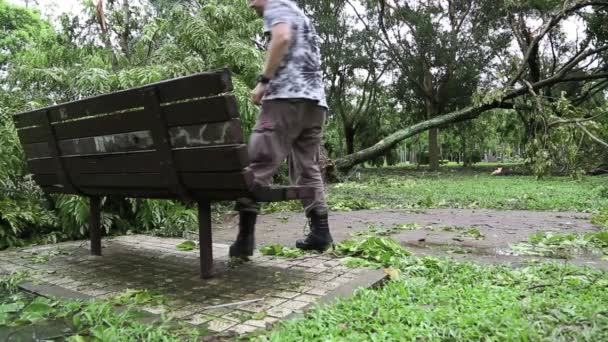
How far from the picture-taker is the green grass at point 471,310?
190 cm

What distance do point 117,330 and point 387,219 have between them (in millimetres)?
4266

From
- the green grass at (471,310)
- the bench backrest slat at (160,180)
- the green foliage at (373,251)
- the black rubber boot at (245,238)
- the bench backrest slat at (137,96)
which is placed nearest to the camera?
the green grass at (471,310)

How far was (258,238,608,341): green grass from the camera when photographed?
1.90 metres

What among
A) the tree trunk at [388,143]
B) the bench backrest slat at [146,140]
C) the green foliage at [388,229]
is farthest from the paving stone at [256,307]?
the tree trunk at [388,143]

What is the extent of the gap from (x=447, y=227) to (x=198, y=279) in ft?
9.84

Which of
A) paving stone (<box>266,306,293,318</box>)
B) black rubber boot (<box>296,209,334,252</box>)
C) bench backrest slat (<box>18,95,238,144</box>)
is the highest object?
bench backrest slat (<box>18,95,238,144</box>)

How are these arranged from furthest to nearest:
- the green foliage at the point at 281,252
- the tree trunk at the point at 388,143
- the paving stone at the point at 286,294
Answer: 1. the tree trunk at the point at 388,143
2. the green foliage at the point at 281,252
3. the paving stone at the point at 286,294

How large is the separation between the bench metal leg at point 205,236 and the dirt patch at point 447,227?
140 cm

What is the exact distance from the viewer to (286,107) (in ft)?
9.85

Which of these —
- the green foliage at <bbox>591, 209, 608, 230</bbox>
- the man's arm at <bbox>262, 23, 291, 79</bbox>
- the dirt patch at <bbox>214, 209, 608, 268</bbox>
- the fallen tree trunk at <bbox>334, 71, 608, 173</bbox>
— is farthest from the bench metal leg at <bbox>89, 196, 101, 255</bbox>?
the fallen tree trunk at <bbox>334, 71, 608, 173</bbox>

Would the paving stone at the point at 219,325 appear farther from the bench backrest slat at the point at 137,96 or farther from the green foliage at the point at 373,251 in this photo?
the green foliage at the point at 373,251

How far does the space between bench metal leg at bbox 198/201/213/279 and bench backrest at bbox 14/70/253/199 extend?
0.51 ft

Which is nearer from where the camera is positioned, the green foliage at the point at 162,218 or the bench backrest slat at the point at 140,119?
the bench backrest slat at the point at 140,119

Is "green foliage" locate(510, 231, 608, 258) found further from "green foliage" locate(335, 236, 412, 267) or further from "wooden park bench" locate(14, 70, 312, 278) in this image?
"wooden park bench" locate(14, 70, 312, 278)
